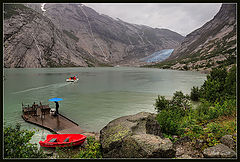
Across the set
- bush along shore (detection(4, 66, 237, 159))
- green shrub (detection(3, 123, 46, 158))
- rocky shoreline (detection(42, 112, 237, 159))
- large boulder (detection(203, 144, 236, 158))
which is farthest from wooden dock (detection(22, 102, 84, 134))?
large boulder (detection(203, 144, 236, 158))

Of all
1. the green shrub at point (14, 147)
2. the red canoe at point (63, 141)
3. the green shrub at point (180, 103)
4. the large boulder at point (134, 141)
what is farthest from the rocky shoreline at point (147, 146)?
the green shrub at point (180, 103)

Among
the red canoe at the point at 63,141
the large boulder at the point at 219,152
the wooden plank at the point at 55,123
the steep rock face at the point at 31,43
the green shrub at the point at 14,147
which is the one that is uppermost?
the steep rock face at the point at 31,43

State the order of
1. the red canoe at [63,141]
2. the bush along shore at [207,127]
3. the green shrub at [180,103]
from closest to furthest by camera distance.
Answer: the bush along shore at [207,127] < the red canoe at [63,141] < the green shrub at [180,103]

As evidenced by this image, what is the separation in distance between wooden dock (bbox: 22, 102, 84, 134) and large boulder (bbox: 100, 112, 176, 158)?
733 centimetres

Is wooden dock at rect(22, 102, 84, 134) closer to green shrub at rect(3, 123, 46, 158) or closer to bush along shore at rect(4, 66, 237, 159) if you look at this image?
bush along shore at rect(4, 66, 237, 159)

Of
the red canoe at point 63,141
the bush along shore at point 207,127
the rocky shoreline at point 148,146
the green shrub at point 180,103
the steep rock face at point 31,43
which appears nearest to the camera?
the rocky shoreline at point 148,146

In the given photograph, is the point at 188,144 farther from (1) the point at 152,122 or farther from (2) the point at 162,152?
(1) the point at 152,122

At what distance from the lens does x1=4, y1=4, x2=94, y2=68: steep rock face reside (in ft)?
454

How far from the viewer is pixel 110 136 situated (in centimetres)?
770

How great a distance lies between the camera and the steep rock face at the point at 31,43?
138m

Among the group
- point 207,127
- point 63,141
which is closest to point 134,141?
point 207,127

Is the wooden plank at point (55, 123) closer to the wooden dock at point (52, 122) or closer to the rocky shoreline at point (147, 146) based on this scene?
the wooden dock at point (52, 122)

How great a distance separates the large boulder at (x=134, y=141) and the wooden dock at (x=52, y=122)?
7.33 meters

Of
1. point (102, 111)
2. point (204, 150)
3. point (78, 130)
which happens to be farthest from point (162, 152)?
point (102, 111)
